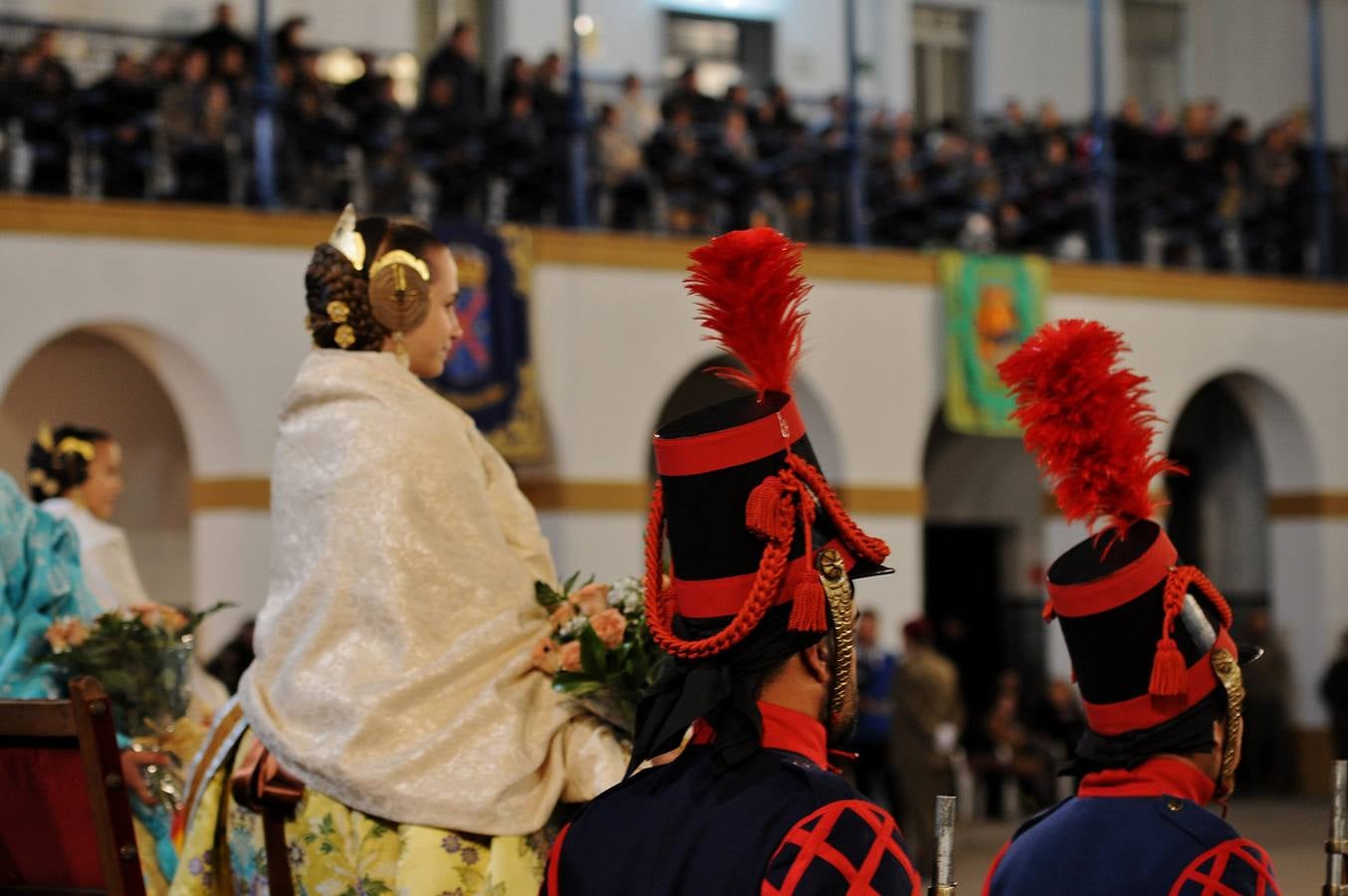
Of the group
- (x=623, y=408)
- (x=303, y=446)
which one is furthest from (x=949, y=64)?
(x=303, y=446)

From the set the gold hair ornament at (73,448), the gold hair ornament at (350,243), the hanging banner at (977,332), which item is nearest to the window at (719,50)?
Answer: the hanging banner at (977,332)

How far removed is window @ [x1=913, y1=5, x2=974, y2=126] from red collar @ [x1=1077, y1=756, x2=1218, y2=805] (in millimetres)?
17748

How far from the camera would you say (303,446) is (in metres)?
3.78

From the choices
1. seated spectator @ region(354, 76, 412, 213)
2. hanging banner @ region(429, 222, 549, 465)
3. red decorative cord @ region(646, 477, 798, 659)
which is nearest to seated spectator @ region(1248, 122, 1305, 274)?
hanging banner @ region(429, 222, 549, 465)

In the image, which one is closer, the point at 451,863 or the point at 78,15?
the point at 451,863

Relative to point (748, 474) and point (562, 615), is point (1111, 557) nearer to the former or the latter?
point (748, 474)

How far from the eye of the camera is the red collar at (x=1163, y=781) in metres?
2.91

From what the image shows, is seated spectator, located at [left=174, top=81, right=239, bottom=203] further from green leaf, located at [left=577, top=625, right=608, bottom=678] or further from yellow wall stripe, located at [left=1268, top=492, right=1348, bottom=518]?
green leaf, located at [left=577, top=625, right=608, bottom=678]

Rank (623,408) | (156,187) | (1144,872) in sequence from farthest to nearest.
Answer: (623,408) → (156,187) → (1144,872)

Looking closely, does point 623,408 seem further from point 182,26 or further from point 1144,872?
point 1144,872

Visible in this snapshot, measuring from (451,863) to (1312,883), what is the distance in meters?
7.24

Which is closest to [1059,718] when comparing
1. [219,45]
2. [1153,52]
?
[219,45]

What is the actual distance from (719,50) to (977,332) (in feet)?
16.9

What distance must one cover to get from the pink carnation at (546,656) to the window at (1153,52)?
61.8 ft
